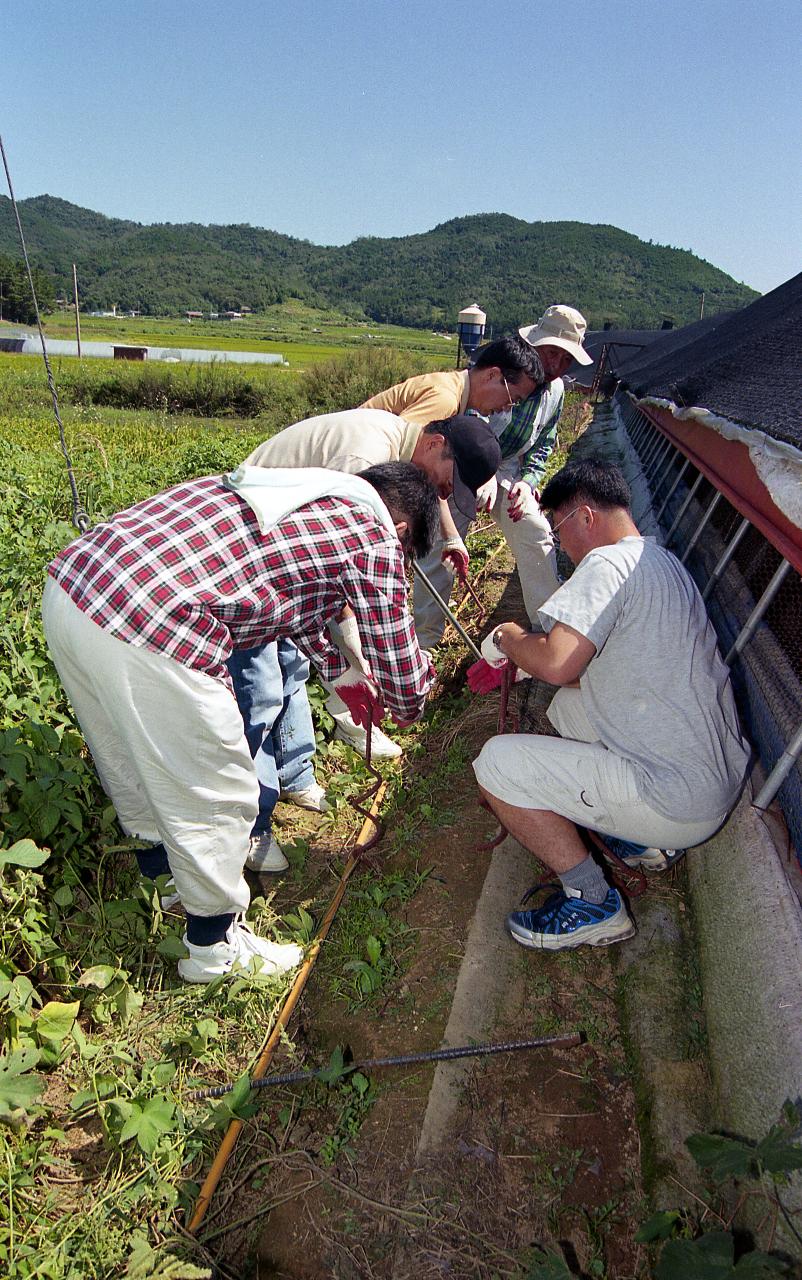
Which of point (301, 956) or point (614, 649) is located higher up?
point (614, 649)

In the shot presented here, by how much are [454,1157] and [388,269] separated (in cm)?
17156

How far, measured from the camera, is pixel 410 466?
7.46 ft

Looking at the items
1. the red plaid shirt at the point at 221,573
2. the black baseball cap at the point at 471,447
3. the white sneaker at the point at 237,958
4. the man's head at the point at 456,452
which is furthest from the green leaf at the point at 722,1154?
the black baseball cap at the point at 471,447

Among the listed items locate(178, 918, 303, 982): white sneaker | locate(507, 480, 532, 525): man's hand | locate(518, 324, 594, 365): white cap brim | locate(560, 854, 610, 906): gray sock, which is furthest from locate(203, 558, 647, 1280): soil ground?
locate(518, 324, 594, 365): white cap brim

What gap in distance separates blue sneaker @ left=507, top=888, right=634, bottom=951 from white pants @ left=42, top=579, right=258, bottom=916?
3.18 ft

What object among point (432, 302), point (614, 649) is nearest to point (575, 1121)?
point (614, 649)

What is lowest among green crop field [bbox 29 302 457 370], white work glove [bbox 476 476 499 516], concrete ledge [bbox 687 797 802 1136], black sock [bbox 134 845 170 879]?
green crop field [bbox 29 302 457 370]

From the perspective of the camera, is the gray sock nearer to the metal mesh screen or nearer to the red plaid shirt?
the metal mesh screen

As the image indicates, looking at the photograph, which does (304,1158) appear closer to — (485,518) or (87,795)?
(87,795)

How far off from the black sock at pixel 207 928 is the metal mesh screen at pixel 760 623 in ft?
5.53

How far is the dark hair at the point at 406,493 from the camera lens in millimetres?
2217

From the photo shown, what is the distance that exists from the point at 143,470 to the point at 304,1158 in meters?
6.89

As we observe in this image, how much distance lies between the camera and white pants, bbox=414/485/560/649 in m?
4.40

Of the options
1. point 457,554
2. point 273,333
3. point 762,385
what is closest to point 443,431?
point 457,554
